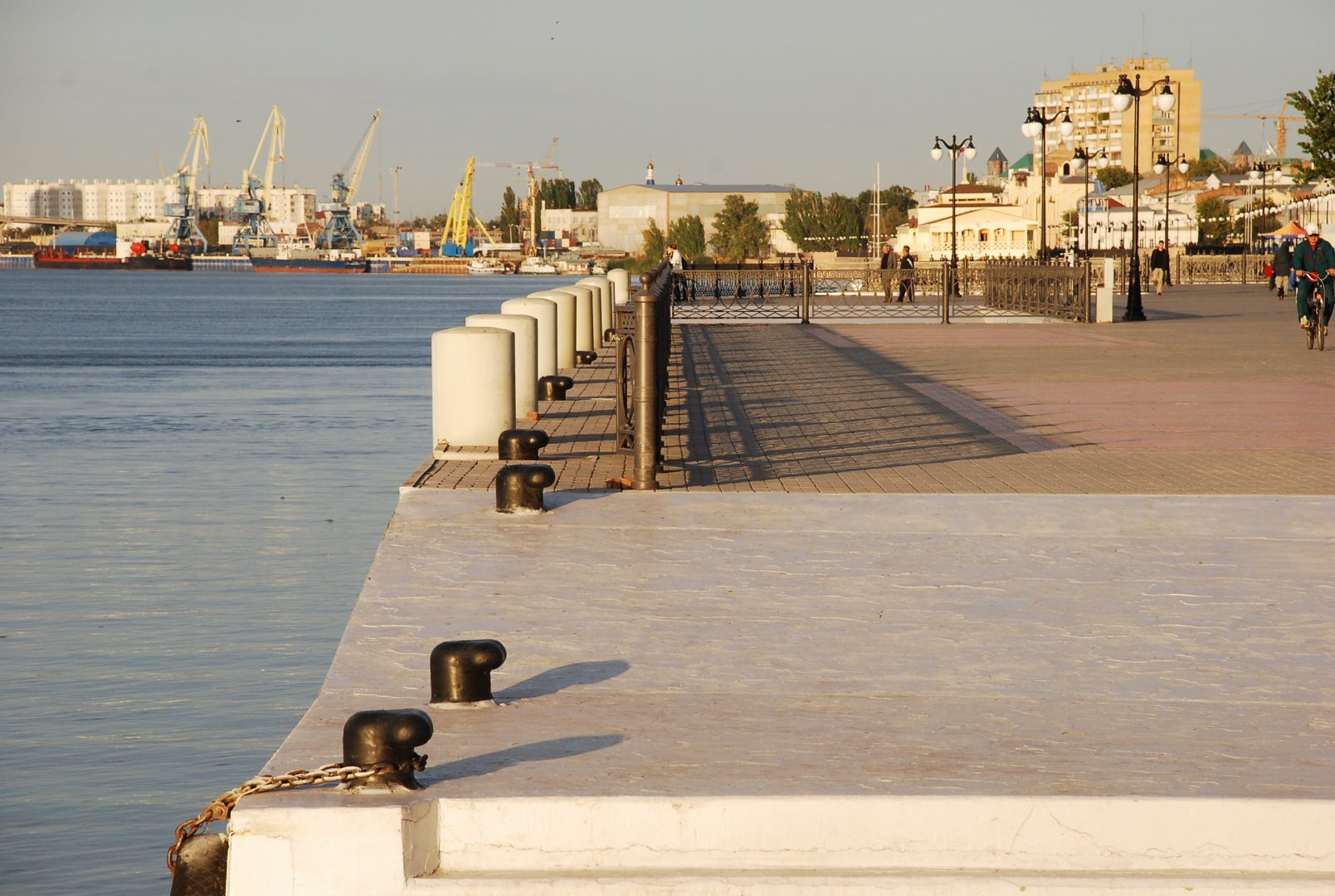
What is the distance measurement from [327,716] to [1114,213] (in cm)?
10229

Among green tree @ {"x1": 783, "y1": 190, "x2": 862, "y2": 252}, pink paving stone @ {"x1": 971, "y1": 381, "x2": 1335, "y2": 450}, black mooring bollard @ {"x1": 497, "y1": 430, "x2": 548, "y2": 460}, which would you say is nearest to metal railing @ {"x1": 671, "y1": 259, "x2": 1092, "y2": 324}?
pink paving stone @ {"x1": 971, "y1": 381, "x2": 1335, "y2": 450}

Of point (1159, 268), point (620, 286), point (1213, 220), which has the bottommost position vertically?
point (620, 286)

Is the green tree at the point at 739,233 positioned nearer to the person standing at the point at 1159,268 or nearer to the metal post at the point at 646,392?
the person standing at the point at 1159,268

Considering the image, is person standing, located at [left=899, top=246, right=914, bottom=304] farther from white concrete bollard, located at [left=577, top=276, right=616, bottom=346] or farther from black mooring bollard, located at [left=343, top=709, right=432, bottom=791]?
black mooring bollard, located at [left=343, top=709, right=432, bottom=791]

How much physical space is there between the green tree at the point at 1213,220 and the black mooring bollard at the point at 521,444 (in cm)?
10775

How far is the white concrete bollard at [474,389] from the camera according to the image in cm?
1092

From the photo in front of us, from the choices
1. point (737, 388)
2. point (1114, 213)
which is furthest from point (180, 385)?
point (1114, 213)

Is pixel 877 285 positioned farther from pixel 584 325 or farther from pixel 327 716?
pixel 327 716

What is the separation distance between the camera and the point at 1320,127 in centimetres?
3231

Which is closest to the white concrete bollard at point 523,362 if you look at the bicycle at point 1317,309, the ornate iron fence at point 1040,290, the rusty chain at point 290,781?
the rusty chain at point 290,781

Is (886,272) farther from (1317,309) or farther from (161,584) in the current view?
(161,584)

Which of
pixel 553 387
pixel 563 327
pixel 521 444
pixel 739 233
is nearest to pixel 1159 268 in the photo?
pixel 563 327

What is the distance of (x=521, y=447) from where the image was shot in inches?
397

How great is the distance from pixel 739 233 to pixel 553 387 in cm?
13134
